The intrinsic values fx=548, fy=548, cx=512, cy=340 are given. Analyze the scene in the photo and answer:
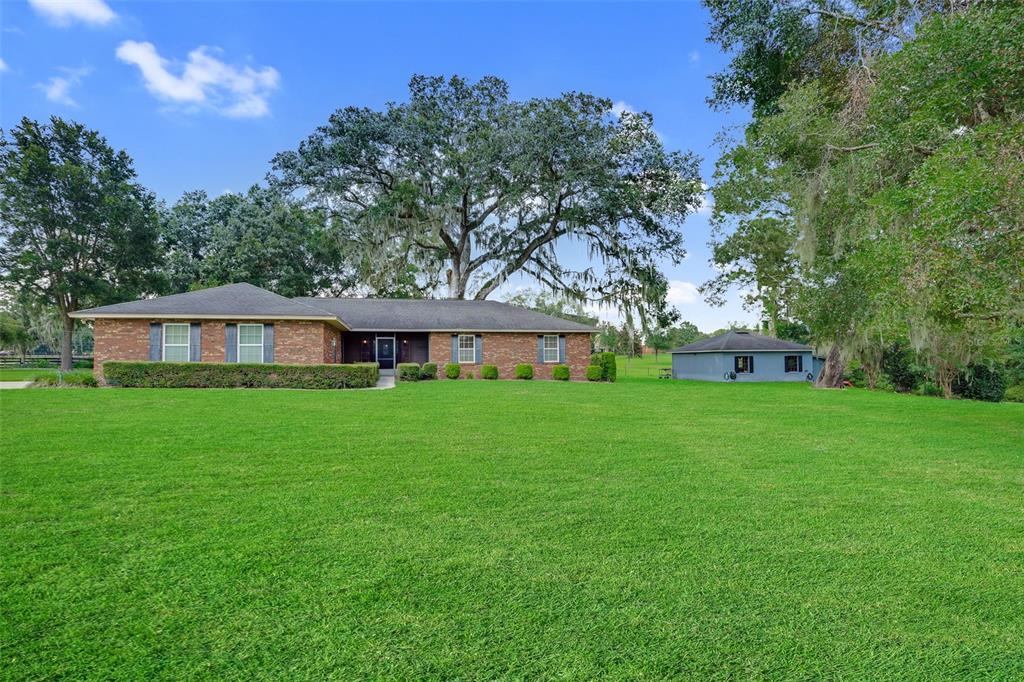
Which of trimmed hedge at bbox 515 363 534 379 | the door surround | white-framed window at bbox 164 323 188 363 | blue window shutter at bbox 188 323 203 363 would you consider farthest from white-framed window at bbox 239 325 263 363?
trimmed hedge at bbox 515 363 534 379

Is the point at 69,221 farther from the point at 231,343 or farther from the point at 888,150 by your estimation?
the point at 888,150

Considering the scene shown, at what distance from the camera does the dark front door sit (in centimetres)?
2427

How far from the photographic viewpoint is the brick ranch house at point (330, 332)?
17781 millimetres

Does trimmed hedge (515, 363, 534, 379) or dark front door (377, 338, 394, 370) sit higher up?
dark front door (377, 338, 394, 370)

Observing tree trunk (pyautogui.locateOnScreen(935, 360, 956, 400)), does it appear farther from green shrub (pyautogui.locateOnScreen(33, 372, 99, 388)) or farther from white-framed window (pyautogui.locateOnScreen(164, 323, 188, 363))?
green shrub (pyautogui.locateOnScreen(33, 372, 99, 388))

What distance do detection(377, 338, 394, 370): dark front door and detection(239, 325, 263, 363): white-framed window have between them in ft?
21.3

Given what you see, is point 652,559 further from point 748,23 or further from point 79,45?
point 79,45

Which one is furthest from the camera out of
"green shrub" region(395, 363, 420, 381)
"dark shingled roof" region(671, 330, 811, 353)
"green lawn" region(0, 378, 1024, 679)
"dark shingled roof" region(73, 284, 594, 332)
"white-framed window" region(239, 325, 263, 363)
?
"dark shingled roof" region(671, 330, 811, 353)

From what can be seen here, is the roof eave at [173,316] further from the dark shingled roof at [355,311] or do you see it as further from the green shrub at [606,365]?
the green shrub at [606,365]

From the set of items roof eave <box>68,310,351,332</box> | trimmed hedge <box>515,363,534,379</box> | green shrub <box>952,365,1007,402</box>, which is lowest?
green shrub <box>952,365,1007,402</box>

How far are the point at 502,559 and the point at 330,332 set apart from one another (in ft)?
61.3

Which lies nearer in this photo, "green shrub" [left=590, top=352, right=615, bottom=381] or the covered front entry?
"green shrub" [left=590, top=352, right=615, bottom=381]

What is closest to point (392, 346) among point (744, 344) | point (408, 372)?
point (408, 372)

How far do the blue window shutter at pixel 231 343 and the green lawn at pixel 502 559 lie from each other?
11185mm
